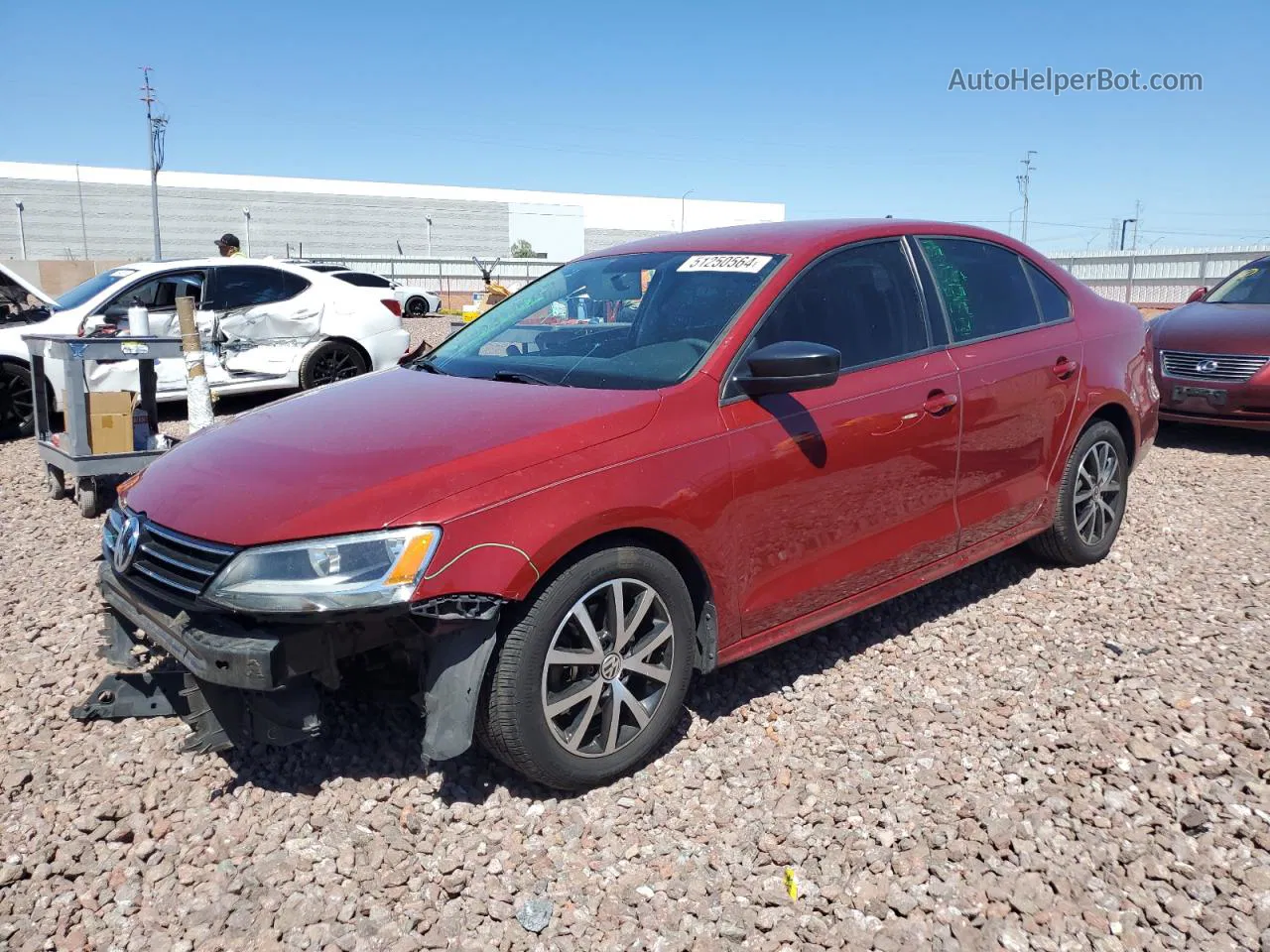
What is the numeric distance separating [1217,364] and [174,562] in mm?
8273

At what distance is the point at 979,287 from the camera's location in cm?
451

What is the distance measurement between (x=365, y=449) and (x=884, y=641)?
7.89 ft

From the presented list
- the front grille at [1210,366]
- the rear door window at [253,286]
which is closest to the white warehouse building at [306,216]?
the rear door window at [253,286]

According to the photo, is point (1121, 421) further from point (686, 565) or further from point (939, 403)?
point (686, 565)

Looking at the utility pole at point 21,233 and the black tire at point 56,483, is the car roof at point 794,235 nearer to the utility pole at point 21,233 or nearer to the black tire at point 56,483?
the black tire at point 56,483

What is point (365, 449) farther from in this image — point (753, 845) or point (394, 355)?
point (394, 355)

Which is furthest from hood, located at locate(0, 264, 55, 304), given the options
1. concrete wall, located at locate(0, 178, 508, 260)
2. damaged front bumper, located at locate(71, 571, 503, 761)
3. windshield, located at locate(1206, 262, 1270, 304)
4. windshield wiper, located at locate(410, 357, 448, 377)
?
concrete wall, located at locate(0, 178, 508, 260)

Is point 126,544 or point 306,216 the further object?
point 306,216

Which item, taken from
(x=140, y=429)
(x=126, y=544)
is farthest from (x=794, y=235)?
(x=140, y=429)

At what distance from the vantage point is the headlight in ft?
8.72

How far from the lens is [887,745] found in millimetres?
→ 3428

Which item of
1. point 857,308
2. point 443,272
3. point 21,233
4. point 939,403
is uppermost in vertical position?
point 21,233

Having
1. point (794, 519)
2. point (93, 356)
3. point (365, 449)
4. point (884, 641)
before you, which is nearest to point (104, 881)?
point (365, 449)

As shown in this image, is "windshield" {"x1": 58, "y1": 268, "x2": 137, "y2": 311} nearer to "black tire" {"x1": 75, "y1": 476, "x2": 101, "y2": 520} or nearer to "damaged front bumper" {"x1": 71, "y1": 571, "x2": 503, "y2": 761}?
"black tire" {"x1": 75, "y1": 476, "x2": 101, "y2": 520}
